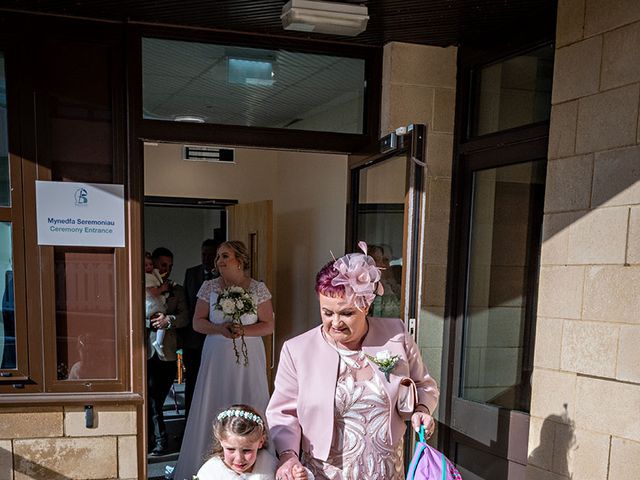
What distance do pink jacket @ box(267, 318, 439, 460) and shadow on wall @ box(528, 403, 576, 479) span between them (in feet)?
2.39

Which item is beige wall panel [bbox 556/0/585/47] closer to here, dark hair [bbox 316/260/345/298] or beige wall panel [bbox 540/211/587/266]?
beige wall panel [bbox 540/211/587/266]

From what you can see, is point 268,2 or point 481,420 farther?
point 481,420

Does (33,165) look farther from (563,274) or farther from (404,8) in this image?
(563,274)

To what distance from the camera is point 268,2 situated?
2277mm

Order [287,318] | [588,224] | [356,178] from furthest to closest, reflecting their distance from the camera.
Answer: [287,318]
[356,178]
[588,224]

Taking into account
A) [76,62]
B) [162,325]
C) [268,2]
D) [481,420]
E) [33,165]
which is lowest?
[481,420]

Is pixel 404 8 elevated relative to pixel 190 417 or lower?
elevated

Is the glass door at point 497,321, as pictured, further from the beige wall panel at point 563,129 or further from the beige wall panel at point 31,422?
the beige wall panel at point 31,422

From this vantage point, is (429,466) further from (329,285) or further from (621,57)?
(621,57)

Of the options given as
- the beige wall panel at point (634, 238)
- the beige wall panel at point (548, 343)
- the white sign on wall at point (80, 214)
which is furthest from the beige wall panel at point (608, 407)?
the white sign on wall at point (80, 214)

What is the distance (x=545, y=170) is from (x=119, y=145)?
7.07ft

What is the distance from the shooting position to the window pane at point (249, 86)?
8.87ft

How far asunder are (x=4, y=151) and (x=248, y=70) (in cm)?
134

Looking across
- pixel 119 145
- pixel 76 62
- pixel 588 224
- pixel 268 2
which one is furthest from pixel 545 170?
pixel 76 62
